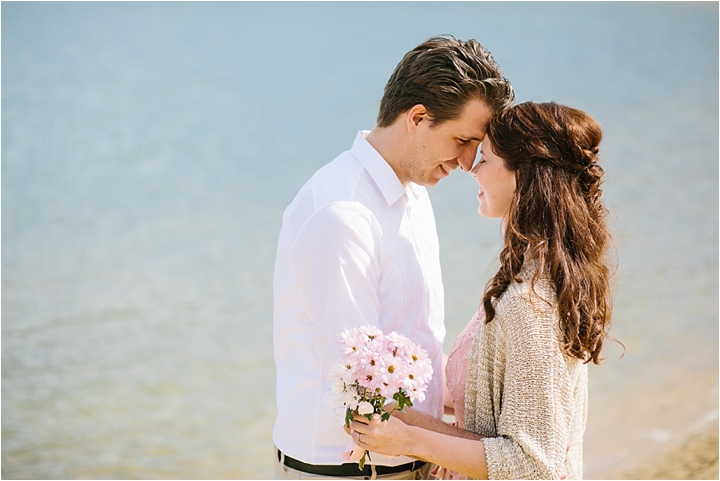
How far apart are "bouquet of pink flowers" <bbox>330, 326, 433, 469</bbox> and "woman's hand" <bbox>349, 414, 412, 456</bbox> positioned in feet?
0.18

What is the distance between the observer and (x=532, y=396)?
2.33 meters

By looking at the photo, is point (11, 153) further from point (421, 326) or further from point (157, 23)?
point (421, 326)

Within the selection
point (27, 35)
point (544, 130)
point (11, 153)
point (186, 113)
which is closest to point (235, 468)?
point (544, 130)

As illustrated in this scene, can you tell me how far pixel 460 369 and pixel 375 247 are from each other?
Result: 0.48 m

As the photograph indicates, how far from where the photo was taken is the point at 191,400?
8.30 meters

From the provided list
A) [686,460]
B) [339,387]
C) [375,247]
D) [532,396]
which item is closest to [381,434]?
[339,387]

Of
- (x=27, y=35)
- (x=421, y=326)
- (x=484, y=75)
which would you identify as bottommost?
(x=421, y=326)

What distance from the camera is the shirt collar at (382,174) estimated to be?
2.73 meters

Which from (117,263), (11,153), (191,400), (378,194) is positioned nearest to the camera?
(378,194)

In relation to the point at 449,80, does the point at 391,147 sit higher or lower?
lower

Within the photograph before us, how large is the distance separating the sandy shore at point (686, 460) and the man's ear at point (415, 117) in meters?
4.03

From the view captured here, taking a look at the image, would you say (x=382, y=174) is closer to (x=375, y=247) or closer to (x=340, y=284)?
(x=375, y=247)

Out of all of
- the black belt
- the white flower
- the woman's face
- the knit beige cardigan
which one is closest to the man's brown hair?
the woman's face

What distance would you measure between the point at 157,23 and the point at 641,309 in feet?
46.2
